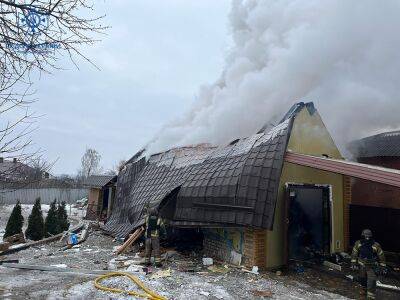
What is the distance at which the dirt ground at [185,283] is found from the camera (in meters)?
6.98

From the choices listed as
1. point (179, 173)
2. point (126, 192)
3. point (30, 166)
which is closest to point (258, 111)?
point (179, 173)

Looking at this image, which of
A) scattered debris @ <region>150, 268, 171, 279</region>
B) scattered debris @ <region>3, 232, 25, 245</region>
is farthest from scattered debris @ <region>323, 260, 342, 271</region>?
scattered debris @ <region>3, 232, 25, 245</region>

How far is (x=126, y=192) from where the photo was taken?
17.3 metres

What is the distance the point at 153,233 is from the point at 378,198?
10655 millimetres

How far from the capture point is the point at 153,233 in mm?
9836

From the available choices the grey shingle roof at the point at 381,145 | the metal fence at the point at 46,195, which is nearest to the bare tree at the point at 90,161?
the metal fence at the point at 46,195

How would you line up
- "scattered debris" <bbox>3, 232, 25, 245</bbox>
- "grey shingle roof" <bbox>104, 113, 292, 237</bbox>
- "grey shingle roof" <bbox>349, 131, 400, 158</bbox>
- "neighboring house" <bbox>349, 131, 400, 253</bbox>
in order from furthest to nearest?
"grey shingle roof" <bbox>349, 131, 400, 158</bbox> → "scattered debris" <bbox>3, 232, 25, 245</bbox> → "neighboring house" <bbox>349, 131, 400, 253</bbox> → "grey shingle roof" <bbox>104, 113, 292, 237</bbox>

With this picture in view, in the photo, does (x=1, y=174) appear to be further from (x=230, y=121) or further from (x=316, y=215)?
(x=230, y=121)

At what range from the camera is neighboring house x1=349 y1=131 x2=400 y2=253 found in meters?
11.6

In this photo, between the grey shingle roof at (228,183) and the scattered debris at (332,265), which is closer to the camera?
the grey shingle roof at (228,183)

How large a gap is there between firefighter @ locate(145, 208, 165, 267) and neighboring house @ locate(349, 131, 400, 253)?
20.0ft

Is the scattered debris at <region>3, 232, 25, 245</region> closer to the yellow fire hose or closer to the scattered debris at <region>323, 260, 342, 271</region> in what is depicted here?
the yellow fire hose

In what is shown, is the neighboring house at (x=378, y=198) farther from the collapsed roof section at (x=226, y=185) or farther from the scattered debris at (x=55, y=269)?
the scattered debris at (x=55, y=269)

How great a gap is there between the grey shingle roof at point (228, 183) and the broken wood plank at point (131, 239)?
1.09ft
